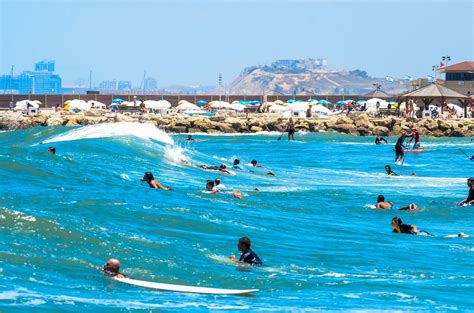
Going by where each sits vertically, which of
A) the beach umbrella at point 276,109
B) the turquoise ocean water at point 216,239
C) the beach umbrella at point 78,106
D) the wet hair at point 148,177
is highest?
the beach umbrella at point 276,109

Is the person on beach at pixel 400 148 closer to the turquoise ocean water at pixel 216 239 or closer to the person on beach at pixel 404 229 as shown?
the turquoise ocean water at pixel 216 239

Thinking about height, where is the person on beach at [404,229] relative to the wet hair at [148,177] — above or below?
below

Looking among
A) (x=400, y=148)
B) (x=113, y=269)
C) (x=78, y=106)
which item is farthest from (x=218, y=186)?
(x=78, y=106)

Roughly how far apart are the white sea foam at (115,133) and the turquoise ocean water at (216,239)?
9.77m

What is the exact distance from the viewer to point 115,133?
42500mm

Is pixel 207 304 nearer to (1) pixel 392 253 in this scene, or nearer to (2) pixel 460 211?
(1) pixel 392 253

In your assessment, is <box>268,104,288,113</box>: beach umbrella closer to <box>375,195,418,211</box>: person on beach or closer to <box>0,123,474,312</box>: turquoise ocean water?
<box>0,123,474,312</box>: turquoise ocean water

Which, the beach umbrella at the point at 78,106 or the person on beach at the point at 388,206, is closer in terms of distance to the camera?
the person on beach at the point at 388,206

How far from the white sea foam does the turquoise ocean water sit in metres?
9.77

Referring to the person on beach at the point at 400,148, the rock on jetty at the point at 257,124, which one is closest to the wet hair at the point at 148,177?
the person on beach at the point at 400,148

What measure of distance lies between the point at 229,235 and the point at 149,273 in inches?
170

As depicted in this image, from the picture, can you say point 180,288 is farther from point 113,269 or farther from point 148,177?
point 148,177

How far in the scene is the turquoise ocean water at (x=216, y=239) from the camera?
499 inches

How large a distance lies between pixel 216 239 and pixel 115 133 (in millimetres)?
25465
